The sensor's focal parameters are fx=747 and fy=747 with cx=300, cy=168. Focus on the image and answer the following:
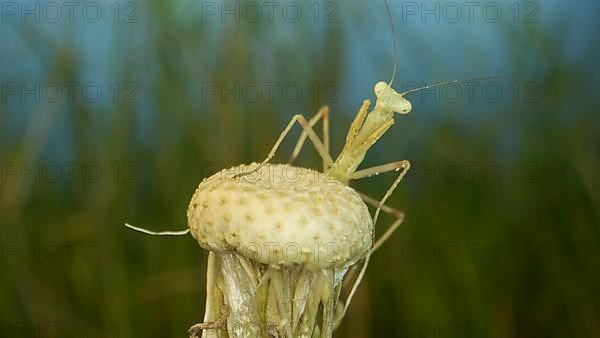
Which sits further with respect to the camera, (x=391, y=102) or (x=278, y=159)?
(x=278, y=159)

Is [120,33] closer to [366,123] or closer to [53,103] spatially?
[53,103]

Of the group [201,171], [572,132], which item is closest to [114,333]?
[201,171]

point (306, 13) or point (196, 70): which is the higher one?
point (306, 13)

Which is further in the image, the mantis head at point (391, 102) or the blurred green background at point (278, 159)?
the blurred green background at point (278, 159)

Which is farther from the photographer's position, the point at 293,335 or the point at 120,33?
the point at 120,33
